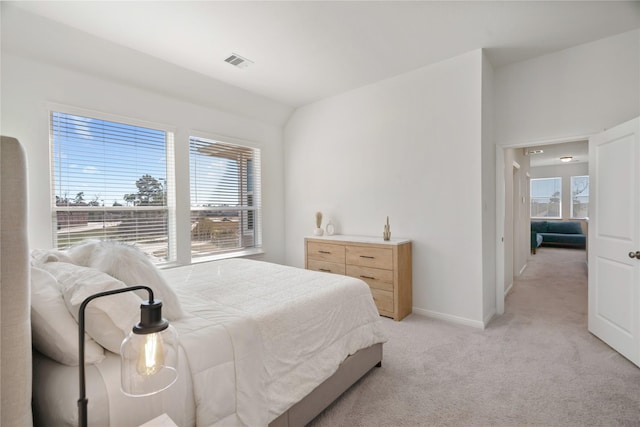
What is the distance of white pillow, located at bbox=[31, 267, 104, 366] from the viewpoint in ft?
3.46

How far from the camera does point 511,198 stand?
4691mm

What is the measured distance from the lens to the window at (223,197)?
3979 millimetres

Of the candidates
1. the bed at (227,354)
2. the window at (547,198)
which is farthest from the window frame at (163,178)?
the window at (547,198)

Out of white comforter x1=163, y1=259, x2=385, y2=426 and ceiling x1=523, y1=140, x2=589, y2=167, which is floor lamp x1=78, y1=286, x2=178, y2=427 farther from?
ceiling x1=523, y1=140, x2=589, y2=167

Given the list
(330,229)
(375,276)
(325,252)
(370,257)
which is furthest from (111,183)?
(375,276)

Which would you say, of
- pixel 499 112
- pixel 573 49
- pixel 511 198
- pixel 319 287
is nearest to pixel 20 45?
pixel 319 287

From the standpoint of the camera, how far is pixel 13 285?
31.8 inches

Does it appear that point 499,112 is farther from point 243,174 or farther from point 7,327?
point 7,327

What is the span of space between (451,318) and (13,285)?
11.7 ft

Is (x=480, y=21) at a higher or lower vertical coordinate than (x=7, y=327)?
higher

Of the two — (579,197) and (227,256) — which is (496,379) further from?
(579,197)

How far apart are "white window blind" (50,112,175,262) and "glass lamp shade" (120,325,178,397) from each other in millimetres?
2908

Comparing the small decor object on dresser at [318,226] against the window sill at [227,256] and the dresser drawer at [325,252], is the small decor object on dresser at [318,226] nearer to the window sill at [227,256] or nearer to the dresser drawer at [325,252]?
the dresser drawer at [325,252]

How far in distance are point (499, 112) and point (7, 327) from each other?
14.3 feet
